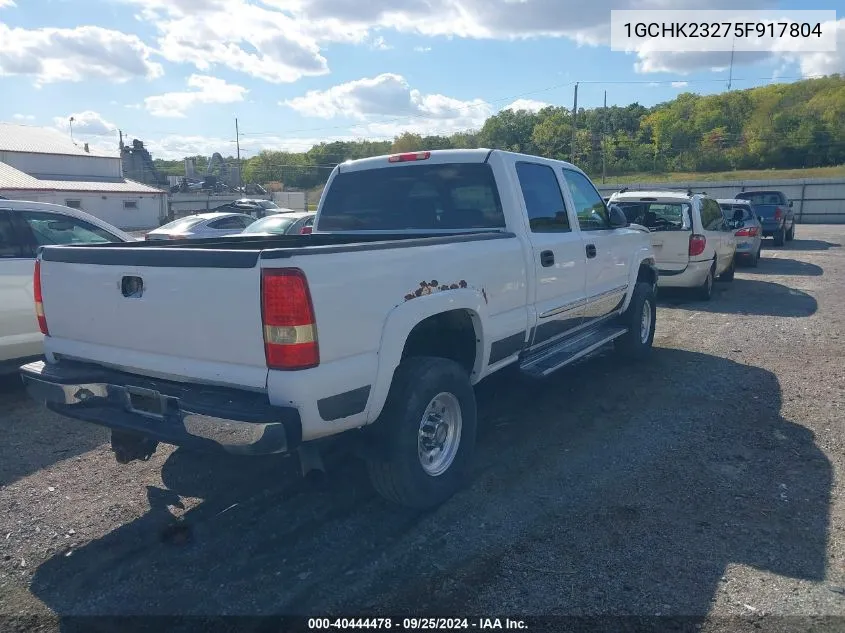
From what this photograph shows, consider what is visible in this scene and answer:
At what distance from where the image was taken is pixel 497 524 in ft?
12.4

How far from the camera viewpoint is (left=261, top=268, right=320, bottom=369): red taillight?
2969mm

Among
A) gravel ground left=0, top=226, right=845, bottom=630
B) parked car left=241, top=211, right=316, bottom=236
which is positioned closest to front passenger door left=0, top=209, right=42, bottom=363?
gravel ground left=0, top=226, right=845, bottom=630

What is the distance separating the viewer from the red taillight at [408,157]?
17.0ft

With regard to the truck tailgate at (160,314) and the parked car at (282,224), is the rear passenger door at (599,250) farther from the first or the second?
the parked car at (282,224)

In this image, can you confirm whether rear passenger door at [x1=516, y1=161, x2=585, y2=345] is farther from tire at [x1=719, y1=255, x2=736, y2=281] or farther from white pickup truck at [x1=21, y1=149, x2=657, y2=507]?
tire at [x1=719, y1=255, x2=736, y2=281]

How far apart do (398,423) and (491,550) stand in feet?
2.69

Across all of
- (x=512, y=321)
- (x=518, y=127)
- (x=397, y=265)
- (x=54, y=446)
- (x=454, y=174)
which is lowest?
(x=54, y=446)

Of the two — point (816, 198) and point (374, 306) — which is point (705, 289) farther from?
point (816, 198)

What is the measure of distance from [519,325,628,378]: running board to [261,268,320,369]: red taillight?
2243 mm

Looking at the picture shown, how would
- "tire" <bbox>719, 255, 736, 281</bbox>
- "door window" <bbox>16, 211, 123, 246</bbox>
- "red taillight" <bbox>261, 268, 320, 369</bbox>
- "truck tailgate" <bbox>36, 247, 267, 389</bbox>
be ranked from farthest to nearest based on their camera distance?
"tire" <bbox>719, 255, 736, 281</bbox>
"door window" <bbox>16, 211, 123, 246</bbox>
"truck tailgate" <bbox>36, 247, 267, 389</bbox>
"red taillight" <bbox>261, 268, 320, 369</bbox>

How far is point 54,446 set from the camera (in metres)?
5.06

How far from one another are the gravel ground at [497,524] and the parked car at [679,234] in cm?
464

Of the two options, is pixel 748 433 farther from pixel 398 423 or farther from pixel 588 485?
pixel 398 423

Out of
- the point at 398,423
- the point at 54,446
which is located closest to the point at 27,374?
the point at 54,446
